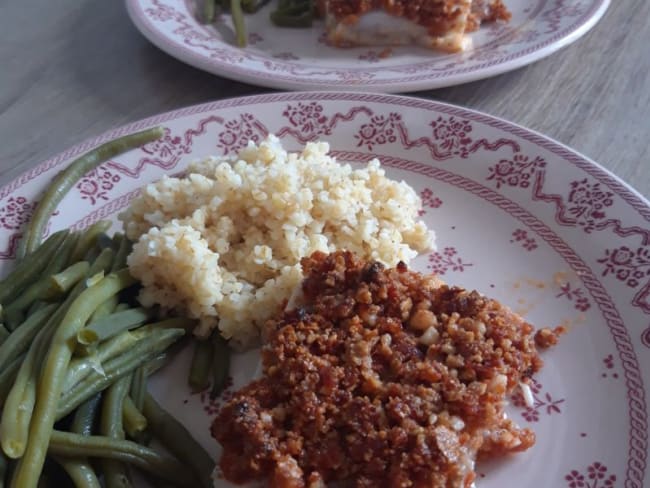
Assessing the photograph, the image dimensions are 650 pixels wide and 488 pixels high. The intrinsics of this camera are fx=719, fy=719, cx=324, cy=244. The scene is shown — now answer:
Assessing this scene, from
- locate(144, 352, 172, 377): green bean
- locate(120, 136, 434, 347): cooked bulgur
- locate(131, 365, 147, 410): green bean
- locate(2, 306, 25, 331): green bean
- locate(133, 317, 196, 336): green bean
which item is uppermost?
locate(120, 136, 434, 347): cooked bulgur

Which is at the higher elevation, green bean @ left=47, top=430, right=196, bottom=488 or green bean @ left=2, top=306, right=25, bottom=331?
green bean @ left=47, top=430, right=196, bottom=488

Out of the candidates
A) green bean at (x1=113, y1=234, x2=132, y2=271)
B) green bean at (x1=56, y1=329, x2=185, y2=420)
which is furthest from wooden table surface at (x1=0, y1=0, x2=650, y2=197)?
green bean at (x1=56, y1=329, x2=185, y2=420)

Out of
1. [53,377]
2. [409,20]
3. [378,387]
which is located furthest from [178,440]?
[409,20]

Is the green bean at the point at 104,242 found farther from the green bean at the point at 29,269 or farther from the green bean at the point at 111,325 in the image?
the green bean at the point at 111,325

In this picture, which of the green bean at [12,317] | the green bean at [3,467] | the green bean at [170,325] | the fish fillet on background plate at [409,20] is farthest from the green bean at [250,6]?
the green bean at [3,467]

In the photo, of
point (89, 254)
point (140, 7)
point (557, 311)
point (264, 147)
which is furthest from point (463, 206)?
point (140, 7)

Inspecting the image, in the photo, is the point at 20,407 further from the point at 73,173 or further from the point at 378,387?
the point at 73,173

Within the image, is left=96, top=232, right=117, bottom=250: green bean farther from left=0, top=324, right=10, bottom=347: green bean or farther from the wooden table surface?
the wooden table surface
